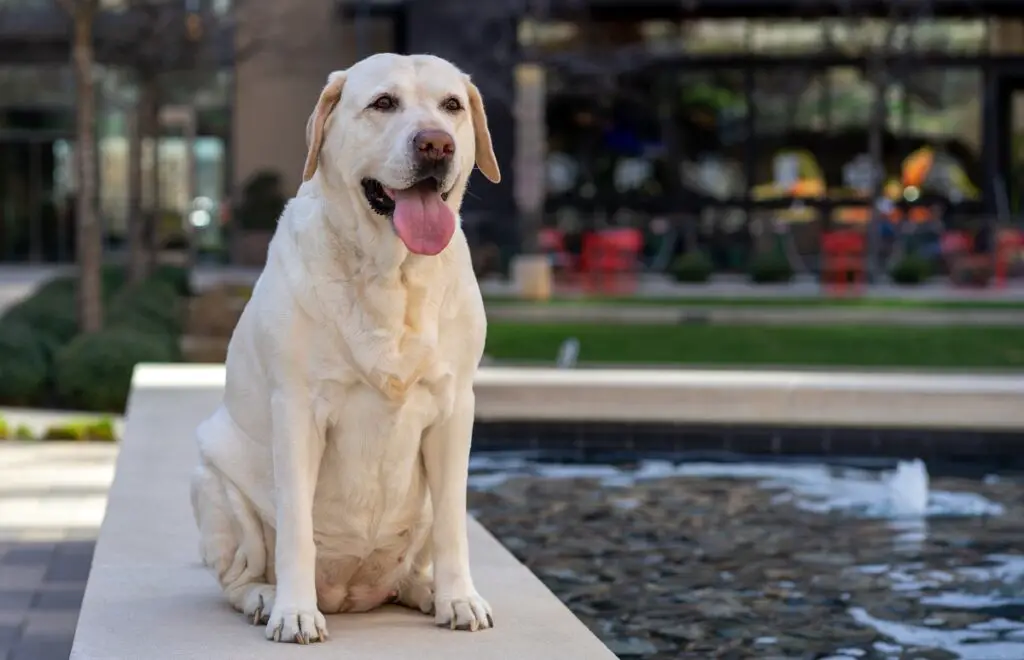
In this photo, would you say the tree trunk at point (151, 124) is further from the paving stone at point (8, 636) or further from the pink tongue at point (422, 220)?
the pink tongue at point (422, 220)

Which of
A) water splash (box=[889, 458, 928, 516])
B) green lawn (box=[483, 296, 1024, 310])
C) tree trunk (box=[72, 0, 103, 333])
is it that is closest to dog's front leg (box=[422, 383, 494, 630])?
water splash (box=[889, 458, 928, 516])

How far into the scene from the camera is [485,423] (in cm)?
1095

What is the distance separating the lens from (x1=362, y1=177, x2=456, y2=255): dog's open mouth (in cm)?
448

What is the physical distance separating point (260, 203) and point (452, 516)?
2956 centimetres

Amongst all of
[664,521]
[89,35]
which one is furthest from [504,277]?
[664,521]

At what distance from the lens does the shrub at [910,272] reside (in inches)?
1089

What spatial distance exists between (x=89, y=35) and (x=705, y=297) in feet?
36.0

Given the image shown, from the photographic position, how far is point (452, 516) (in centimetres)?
491

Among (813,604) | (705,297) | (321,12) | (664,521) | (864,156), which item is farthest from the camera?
(321,12)

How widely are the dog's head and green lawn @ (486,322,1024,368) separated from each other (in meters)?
10.0

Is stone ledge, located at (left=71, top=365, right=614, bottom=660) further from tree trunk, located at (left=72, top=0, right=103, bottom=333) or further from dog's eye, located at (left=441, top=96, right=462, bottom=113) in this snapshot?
tree trunk, located at (left=72, top=0, right=103, bottom=333)

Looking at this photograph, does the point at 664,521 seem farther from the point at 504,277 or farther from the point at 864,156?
the point at 864,156

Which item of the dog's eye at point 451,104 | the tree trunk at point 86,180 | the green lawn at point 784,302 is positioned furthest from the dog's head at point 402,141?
the green lawn at point 784,302

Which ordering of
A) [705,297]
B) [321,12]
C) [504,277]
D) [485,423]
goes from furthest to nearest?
[321,12], [504,277], [705,297], [485,423]
